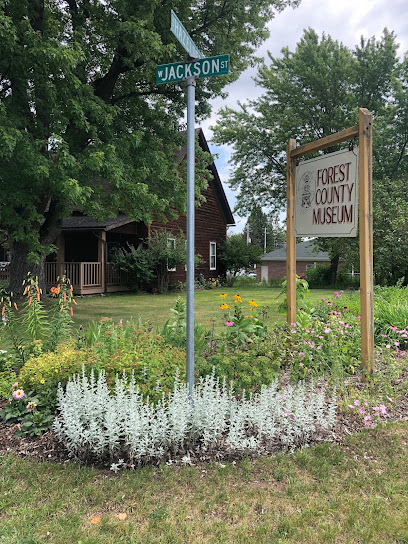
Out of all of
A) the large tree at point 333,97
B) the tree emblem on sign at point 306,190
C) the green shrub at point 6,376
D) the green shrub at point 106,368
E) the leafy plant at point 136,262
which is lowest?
the green shrub at point 6,376

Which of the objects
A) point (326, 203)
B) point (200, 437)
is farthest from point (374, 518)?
point (326, 203)

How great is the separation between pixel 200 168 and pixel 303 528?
12182mm

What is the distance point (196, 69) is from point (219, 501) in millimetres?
2926

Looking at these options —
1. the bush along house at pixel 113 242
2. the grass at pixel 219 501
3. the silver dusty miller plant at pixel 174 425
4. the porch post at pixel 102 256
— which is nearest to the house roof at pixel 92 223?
the bush along house at pixel 113 242

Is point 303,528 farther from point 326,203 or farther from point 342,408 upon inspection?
point 326,203

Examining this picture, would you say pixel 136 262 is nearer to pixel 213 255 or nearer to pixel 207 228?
pixel 207 228

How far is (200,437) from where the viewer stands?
9.95ft

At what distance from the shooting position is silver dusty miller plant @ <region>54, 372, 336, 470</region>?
2699 mm

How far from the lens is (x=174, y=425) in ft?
9.10

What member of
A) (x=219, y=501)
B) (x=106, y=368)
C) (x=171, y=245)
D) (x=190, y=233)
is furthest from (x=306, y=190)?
(x=171, y=245)

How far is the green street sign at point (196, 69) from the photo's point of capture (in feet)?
9.86

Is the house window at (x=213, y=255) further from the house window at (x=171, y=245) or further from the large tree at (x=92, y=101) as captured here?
the large tree at (x=92, y=101)

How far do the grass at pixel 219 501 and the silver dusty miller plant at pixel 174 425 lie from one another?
133mm

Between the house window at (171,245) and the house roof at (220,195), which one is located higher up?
the house roof at (220,195)
